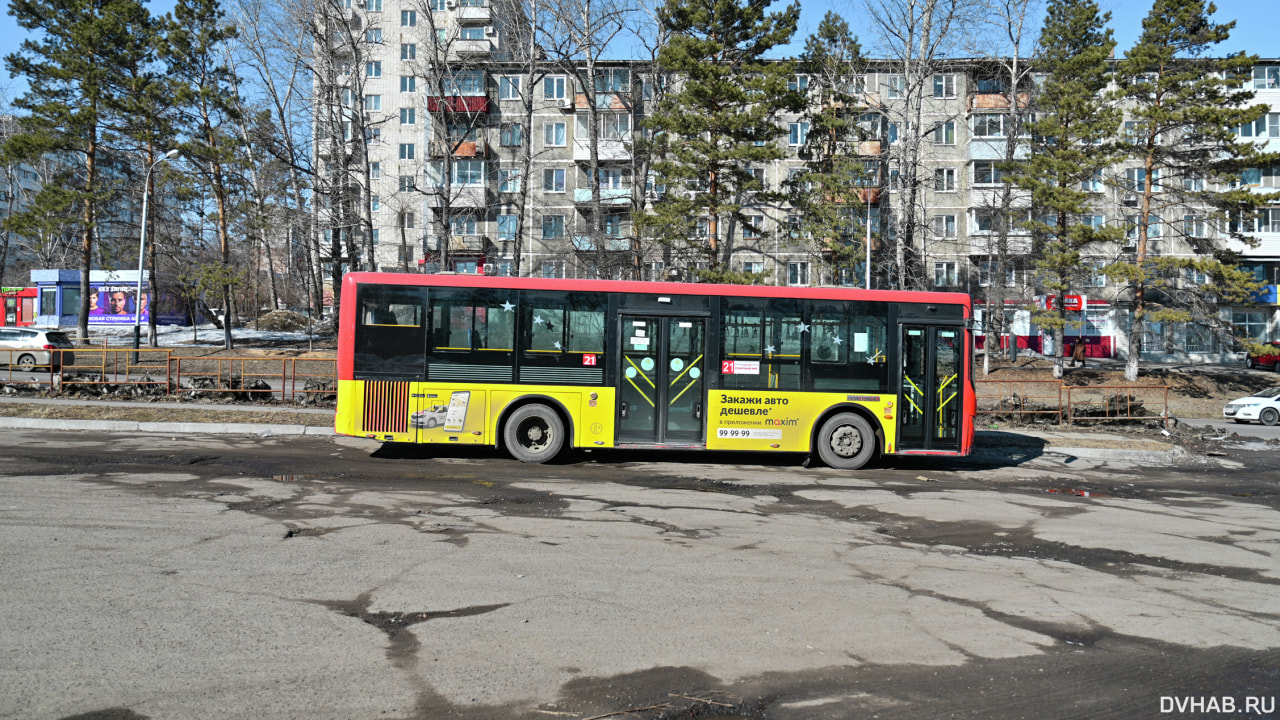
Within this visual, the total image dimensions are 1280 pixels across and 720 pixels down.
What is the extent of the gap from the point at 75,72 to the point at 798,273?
39.2 metres

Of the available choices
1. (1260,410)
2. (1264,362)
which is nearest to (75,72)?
(1260,410)

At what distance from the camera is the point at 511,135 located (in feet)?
174

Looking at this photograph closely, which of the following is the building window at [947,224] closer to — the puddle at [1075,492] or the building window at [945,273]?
the building window at [945,273]

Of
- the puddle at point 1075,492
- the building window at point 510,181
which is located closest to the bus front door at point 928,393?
the puddle at point 1075,492

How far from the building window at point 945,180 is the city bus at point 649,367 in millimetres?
41144

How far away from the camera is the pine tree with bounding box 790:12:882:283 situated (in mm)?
36406

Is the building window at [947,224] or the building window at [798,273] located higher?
the building window at [947,224]

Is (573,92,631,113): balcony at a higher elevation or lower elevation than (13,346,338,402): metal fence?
higher

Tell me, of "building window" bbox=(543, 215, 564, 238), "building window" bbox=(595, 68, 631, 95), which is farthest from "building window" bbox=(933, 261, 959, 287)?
"building window" bbox=(543, 215, 564, 238)

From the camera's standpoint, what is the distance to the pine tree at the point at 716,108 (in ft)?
106

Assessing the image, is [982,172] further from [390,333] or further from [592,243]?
[390,333]

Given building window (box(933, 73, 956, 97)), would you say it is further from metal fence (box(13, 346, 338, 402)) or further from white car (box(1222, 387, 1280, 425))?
metal fence (box(13, 346, 338, 402))

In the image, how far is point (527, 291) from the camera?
15.2 metres

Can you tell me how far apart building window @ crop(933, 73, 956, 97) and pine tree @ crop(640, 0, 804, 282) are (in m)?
23.0
